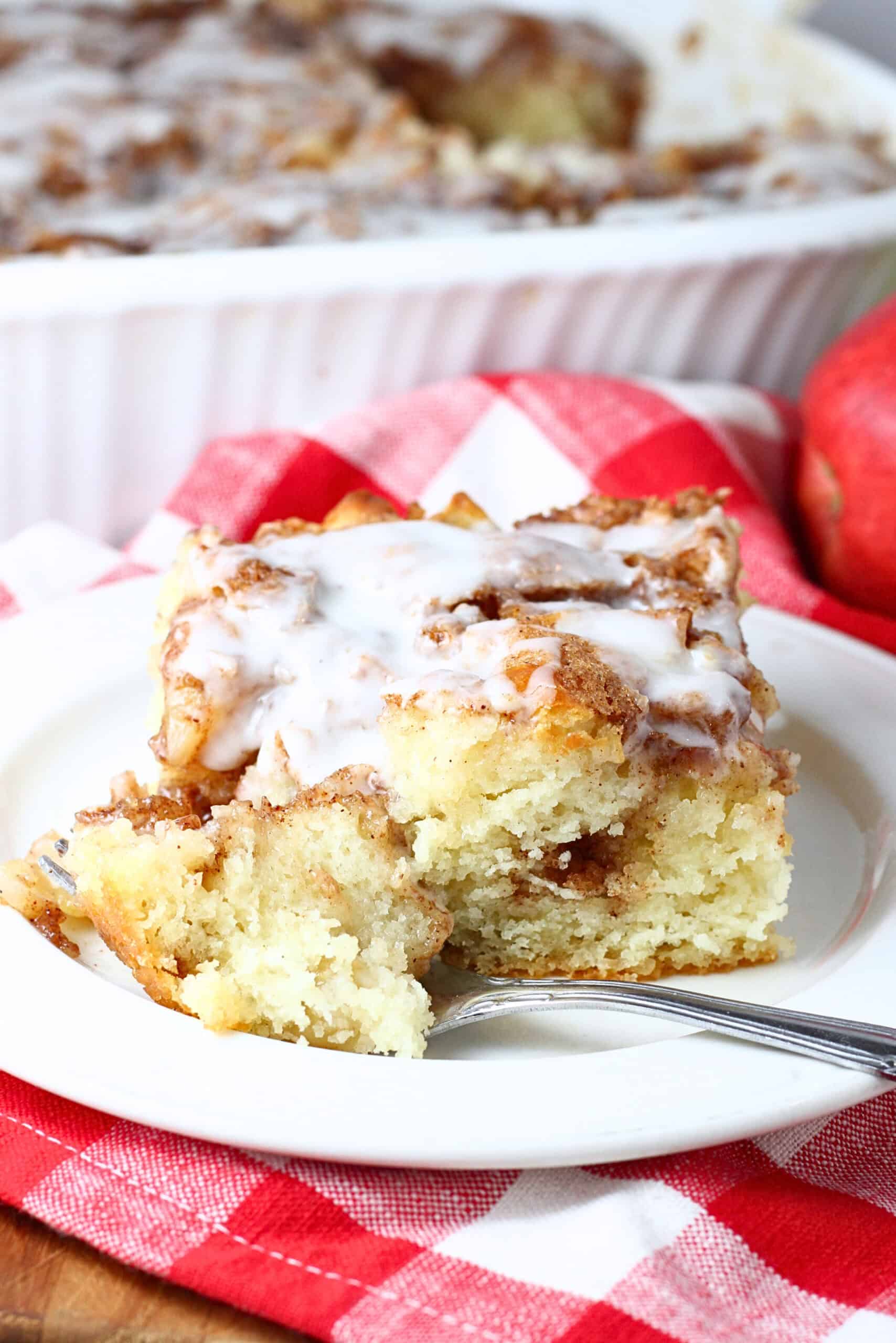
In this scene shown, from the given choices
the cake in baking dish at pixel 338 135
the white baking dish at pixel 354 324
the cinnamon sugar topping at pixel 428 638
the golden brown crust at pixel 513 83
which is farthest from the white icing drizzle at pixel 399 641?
the golden brown crust at pixel 513 83

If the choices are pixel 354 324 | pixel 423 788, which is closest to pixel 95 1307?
pixel 423 788

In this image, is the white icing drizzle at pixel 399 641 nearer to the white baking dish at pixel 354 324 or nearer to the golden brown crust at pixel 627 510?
the golden brown crust at pixel 627 510

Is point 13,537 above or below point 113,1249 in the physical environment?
below

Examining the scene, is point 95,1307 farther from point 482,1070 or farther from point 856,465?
point 856,465

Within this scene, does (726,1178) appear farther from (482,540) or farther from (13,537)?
(13,537)

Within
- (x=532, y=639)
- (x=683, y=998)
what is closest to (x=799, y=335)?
(x=532, y=639)
